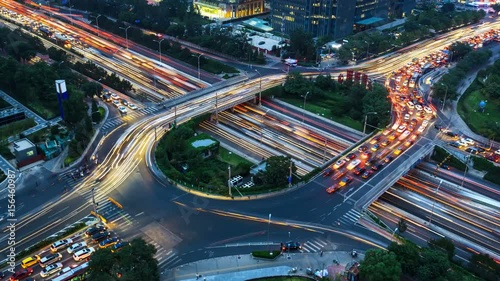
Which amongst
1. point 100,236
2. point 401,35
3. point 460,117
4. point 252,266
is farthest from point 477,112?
point 100,236

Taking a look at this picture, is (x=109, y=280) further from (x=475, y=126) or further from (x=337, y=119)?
(x=475, y=126)

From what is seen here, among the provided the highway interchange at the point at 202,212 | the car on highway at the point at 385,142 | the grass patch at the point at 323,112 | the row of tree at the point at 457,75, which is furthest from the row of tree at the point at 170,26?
the highway interchange at the point at 202,212

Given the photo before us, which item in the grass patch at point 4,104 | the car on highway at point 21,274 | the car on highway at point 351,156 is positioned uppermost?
the grass patch at point 4,104

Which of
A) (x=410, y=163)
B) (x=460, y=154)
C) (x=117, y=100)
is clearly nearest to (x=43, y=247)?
(x=117, y=100)

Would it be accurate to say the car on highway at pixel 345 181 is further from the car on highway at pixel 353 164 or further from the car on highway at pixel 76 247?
the car on highway at pixel 76 247

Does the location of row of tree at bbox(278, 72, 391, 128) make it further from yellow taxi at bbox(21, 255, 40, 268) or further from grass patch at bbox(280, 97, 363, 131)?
yellow taxi at bbox(21, 255, 40, 268)

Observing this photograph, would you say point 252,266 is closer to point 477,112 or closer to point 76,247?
point 76,247

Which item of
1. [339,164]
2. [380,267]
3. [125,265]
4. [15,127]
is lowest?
[15,127]

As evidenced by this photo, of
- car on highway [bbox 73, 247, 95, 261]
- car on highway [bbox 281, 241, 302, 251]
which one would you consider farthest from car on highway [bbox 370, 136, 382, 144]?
car on highway [bbox 73, 247, 95, 261]
